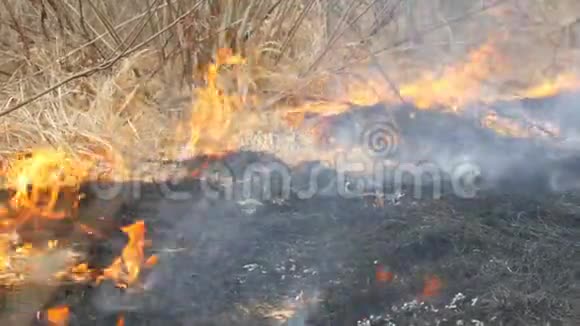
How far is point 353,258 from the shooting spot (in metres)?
3.64

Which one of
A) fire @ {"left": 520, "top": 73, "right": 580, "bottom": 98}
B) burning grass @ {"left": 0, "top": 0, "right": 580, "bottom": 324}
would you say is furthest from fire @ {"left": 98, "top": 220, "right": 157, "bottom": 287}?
fire @ {"left": 520, "top": 73, "right": 580, "bottom": 98}

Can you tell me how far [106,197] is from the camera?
14.6 ft

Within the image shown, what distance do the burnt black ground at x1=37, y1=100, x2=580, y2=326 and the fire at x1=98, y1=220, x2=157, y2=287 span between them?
6cm

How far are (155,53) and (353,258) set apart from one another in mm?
2410

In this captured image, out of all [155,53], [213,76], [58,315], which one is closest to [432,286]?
[58,315]

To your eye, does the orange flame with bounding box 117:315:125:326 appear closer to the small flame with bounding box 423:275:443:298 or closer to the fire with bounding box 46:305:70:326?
the fire with bounding box 46:305:70:326

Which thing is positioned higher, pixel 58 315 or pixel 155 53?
pixel 155 53

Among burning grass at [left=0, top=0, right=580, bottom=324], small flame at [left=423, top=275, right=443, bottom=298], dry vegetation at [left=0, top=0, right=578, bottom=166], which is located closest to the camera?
small flame at [left=423, top=275, right=443, bottom=298]

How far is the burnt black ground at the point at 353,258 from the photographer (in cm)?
315

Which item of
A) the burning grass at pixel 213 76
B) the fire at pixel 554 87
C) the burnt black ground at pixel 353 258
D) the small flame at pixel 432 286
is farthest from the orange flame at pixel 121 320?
the fire at pixel 554 87

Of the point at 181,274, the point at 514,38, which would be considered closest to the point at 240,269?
the point at 181,274

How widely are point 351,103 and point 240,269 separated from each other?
238cm

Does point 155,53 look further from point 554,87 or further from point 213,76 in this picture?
point 554,87

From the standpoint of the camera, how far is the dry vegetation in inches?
190
